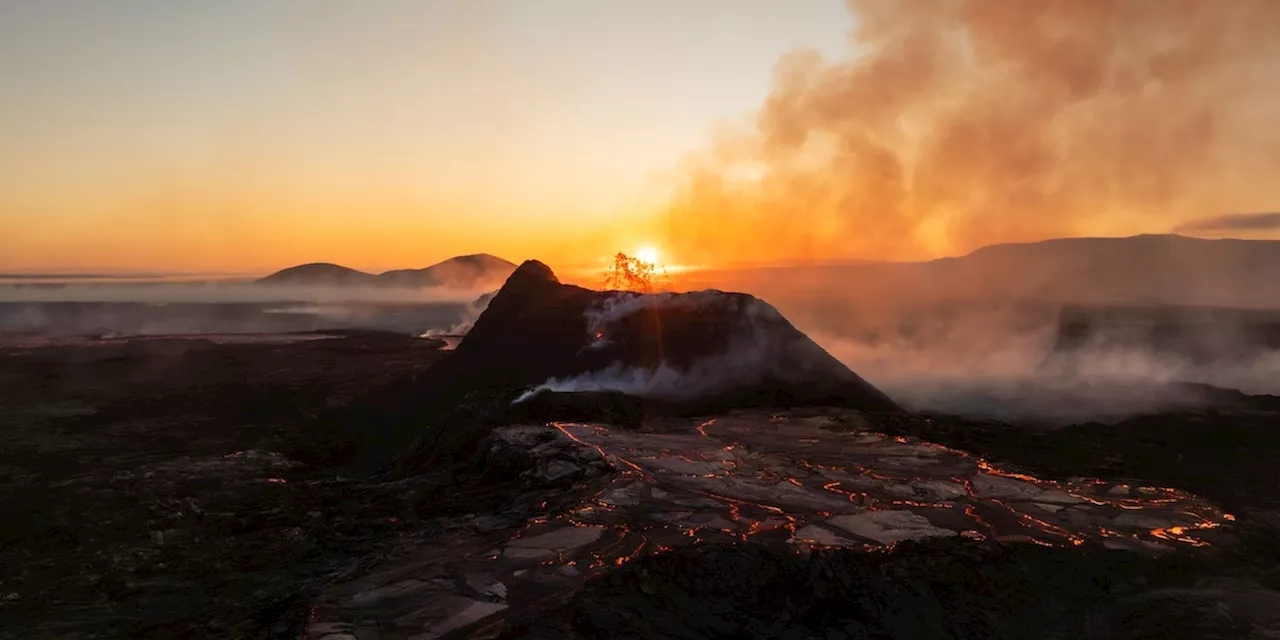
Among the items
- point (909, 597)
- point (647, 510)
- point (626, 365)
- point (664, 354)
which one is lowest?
point (909, 597)

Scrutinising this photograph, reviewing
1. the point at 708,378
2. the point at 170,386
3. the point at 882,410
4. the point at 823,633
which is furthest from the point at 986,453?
the point at 170,386

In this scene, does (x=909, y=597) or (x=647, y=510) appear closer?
(x=909, y=597)

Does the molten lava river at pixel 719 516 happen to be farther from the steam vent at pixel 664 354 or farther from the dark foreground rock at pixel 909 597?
the steam vent at pixel 664 354

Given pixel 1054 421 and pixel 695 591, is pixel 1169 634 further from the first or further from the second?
pixel 1054 421

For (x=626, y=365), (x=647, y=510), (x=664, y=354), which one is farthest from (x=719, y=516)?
(x=664, y=354)

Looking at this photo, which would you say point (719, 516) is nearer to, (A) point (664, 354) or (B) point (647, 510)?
(B) point (647, 510)

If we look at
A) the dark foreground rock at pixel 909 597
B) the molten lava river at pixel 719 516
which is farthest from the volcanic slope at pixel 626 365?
the dark foreground rock at pixel 909 597
